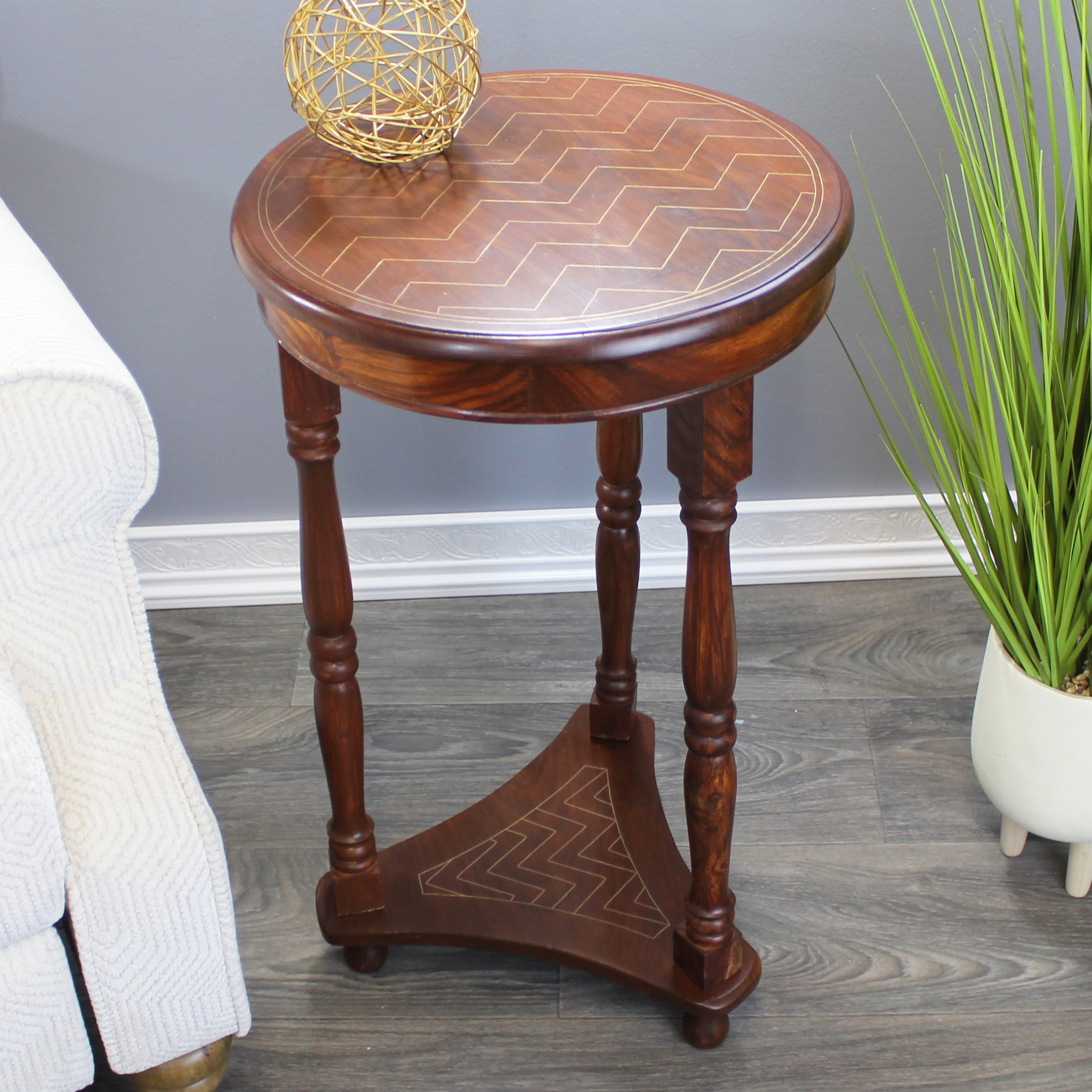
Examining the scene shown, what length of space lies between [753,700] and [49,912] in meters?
0.93

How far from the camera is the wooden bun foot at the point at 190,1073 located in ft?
3.45

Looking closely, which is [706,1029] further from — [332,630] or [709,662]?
[332,630]

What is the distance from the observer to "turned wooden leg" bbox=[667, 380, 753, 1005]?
34.9 inches

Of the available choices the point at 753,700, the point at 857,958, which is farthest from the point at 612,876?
the point at 753,700

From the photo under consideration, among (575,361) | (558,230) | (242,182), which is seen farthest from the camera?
(242,182)

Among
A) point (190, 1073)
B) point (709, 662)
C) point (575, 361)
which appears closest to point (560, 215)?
point (575, 361)

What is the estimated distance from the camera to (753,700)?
156cm

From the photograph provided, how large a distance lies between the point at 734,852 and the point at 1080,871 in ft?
1.20

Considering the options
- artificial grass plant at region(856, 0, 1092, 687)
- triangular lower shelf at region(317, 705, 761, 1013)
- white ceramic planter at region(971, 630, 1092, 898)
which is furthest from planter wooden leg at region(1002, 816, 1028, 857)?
triangular lower shelf at region(317, 705, 761, 1013)

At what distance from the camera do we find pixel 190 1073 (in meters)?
1.06

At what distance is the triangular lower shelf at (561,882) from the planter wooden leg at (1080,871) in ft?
1.26

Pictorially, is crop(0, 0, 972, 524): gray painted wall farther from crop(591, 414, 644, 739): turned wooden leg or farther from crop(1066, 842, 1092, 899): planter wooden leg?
crop(1066, 842, 1092, 899): planter wooden leg

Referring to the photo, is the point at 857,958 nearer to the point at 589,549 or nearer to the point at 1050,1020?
the point at 1050,1020

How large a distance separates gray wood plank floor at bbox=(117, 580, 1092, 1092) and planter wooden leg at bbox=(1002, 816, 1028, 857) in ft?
0.05
